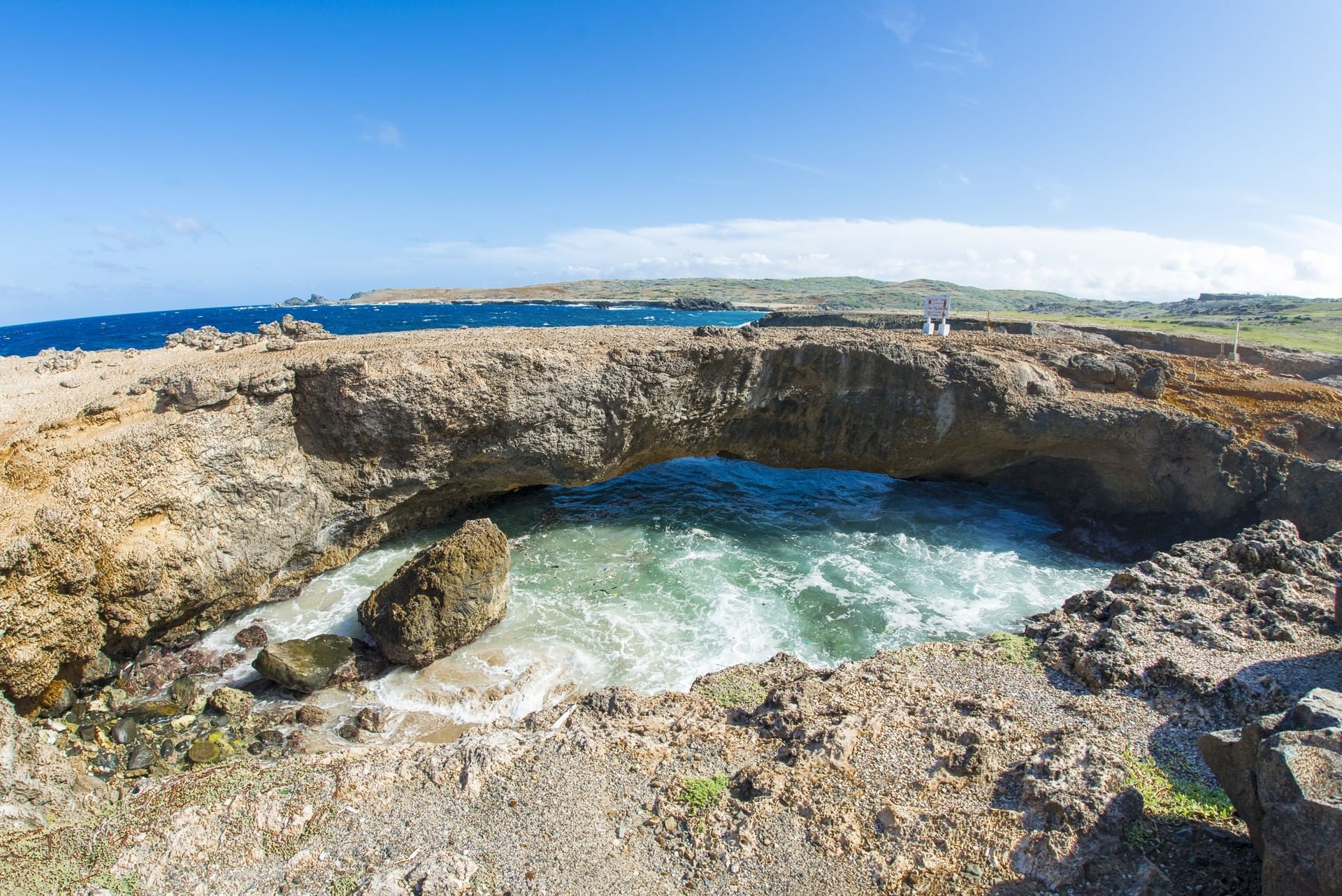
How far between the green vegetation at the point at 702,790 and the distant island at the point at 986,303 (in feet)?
120

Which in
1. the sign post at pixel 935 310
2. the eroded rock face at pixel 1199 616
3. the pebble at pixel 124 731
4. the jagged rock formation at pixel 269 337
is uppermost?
the sign post at pixel 935 310

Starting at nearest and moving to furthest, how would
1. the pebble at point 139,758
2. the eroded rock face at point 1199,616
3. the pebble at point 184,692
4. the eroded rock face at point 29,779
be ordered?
the eroded rock face at point 29,779 < the eroded rock face at point 1199,616 < the pebble at point 139,758 < the pebble at point 184,692

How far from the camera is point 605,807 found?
7.25 m

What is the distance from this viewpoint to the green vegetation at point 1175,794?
255 inches

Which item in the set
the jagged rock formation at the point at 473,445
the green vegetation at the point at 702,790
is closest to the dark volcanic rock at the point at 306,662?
the jagged rock formation at the point at 473,445

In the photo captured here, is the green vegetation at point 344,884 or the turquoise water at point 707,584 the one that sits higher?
the green vegetation at point 344,884


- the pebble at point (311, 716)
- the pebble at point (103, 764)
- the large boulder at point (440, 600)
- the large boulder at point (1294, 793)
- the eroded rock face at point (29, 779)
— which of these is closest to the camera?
the large boulder at point (1294, 793)

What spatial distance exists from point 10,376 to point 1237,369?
38.6 meters

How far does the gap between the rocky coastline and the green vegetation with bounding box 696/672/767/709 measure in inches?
3.0

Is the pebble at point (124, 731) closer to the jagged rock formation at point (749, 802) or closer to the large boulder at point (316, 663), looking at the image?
the jagged rock formation at point (749, 802)

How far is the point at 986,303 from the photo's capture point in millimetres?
134125

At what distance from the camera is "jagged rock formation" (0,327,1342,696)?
11.3 m

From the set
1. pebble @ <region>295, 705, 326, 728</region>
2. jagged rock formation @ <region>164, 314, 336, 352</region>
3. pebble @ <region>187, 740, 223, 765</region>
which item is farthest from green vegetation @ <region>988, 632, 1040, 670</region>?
jagged rock formation @ <region>164, 314, 336, 352</region>

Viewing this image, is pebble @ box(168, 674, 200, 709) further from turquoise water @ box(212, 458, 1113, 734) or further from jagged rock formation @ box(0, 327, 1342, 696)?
turquoise water @ box(212, 458, 1113, 734)
